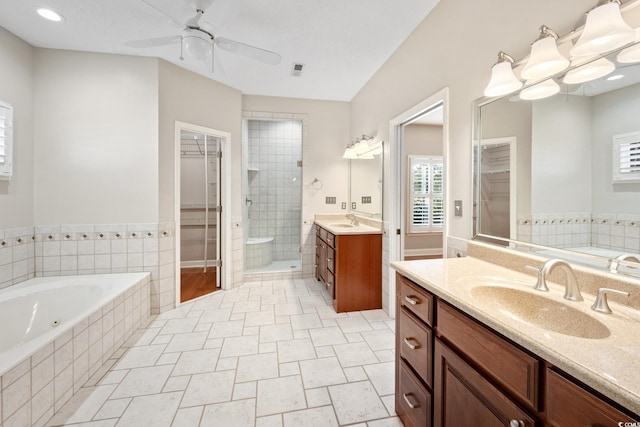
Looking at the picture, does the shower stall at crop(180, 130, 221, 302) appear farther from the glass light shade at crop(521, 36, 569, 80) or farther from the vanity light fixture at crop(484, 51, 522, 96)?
the glass light shade at crop(521, 36, 569, 80)

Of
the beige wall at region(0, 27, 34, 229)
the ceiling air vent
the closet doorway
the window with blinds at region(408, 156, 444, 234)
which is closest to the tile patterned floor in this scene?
the beige wall at region(0, 27, 34, 229)

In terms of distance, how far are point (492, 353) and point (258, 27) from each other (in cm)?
263

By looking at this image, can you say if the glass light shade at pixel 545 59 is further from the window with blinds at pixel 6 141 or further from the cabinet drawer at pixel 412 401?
the window with blinds at pixel 6 141

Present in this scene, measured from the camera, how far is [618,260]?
0.97 meters

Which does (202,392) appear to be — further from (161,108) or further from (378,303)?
(161,108)

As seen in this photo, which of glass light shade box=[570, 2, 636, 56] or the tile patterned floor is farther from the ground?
glass light shade box=[570, 2, 636, 56]

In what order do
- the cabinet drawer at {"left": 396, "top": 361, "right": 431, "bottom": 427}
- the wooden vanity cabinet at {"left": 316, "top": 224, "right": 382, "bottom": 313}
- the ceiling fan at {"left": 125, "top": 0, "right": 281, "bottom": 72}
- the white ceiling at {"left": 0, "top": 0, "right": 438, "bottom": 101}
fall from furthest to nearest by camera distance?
the wooden vanity cabinet at {"left": 316, "top": 224, "right": 382, "bottom": 313} < the white ceiling at {"left": 0, "top": 0, "right": 438, "bottom": 101} < the ceiling fan at {"left": 125, "top": 0, "right": 281, "bottom": 72} < the cabinet drawer at {"left": 396, "top": 361, "right": 431, "bottom": 427}

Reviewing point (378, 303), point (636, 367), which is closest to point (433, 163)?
point (378, 303)

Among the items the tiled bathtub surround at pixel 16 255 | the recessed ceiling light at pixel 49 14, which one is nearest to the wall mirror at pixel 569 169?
the recessed ceiling light at pixel 49 14

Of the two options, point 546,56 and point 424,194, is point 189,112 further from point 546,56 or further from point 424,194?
point 424,194

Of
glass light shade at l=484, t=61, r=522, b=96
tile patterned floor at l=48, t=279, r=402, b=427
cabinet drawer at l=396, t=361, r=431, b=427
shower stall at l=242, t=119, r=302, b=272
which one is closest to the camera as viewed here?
cabinet drawer at l=396, t=361, r=431, b=427

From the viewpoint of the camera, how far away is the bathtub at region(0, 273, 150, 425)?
4.25 feet

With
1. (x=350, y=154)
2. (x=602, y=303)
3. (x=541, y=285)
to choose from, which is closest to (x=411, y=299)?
(x=541, y=285)

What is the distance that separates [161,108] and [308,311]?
260 centimetres
